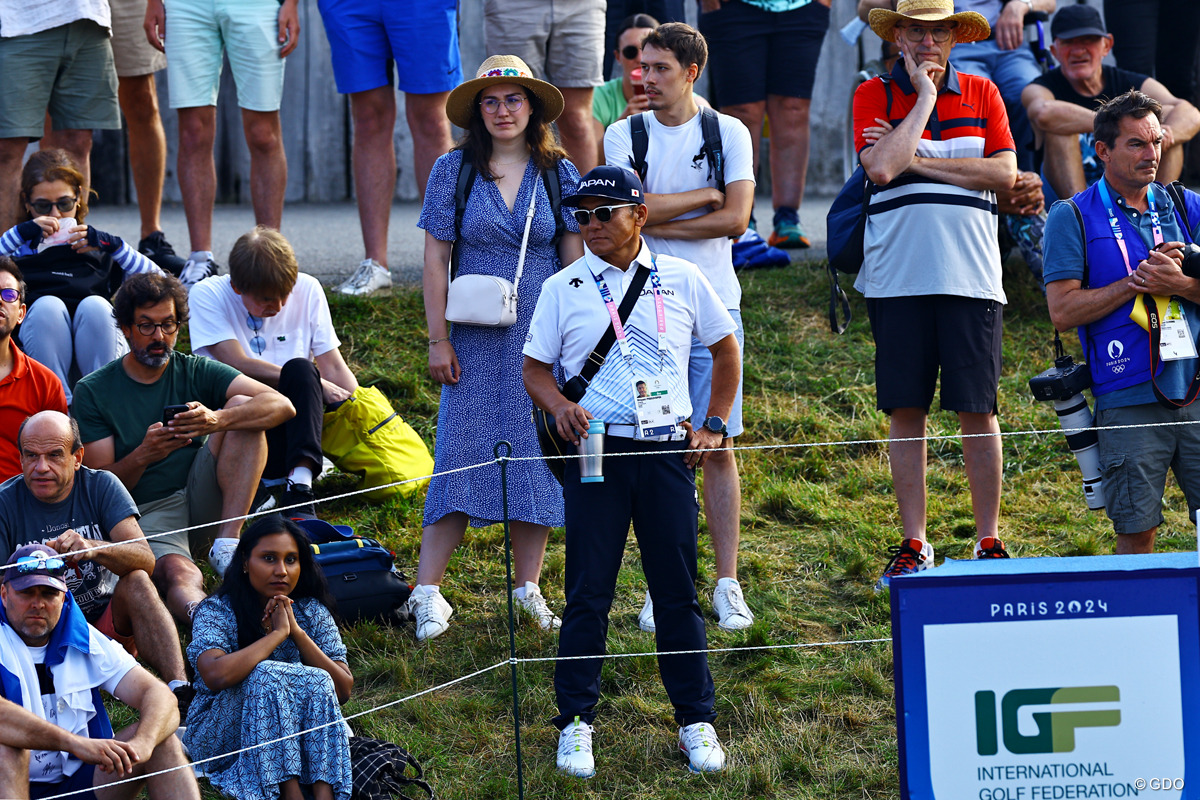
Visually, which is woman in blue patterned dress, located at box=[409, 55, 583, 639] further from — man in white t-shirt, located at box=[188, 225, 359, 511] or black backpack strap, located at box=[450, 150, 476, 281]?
man in white t-shirt, located at box=[188, 225, 359, 511]

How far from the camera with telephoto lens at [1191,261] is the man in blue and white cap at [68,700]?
341cm

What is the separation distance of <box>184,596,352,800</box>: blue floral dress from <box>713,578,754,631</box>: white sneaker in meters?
1.56

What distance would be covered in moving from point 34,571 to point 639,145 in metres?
2.64

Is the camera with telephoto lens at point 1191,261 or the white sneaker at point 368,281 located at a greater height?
the white sneaker at point 368,281

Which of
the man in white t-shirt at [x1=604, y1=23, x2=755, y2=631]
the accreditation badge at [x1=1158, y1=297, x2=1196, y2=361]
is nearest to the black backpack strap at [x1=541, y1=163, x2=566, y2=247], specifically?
the man in white t-shirt at [x1=604, y1=23, x2=755, y2=631]

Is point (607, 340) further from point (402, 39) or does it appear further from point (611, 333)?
point (402, 39)

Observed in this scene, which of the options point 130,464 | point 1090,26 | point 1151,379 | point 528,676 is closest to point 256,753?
point 528,676

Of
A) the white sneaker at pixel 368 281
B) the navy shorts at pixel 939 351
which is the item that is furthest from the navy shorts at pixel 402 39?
the navy shorts at pixel 939 351

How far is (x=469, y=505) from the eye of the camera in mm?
5184

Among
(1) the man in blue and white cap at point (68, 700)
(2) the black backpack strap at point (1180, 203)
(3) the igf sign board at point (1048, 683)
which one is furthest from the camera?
(2) the black backpack strap at point (1180, 203)

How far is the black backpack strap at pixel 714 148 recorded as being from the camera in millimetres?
5211

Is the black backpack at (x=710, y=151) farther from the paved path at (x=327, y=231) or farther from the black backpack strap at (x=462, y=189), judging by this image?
the paved path at (x=327, y=231)

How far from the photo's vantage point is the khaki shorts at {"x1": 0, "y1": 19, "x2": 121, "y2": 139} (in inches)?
271

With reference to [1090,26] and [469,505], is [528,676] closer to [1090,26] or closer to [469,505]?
[469,505]
